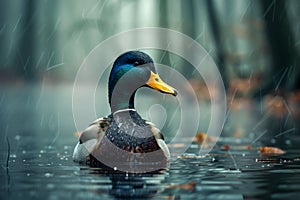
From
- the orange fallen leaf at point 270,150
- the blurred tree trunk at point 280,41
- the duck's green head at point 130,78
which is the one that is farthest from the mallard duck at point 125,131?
the blurred tree trunk at point 280,41

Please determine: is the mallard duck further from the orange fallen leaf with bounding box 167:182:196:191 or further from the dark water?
the orange fallen leaf with bounding box 167:182:196:191

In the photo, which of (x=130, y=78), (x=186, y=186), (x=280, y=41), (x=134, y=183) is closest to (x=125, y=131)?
(x=130, y=78)

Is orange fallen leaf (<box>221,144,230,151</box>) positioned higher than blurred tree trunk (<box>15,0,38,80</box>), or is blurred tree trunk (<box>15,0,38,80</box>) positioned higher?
blurred tree trunk (<box>15,0,38,80</box>)

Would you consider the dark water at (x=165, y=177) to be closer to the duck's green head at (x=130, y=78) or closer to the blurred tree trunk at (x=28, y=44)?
the duck's green head at (x=130, y=78)

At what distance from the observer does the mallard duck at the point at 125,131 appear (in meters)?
7.48

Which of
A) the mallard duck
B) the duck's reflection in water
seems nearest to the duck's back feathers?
the mallard duck

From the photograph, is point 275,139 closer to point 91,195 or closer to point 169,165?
point 169,165

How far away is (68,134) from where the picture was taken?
12.7m

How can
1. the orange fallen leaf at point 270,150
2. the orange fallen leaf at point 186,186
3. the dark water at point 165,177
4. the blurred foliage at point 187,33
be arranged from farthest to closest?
1. the blurred foliage at point 187,33
2. the orange fallen leaf at point 270,150
3. the orange fallen leaf at point 186,186
4. the dark water at point 165,177

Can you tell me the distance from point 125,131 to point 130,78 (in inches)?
31.5

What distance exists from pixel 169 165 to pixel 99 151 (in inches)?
27.9

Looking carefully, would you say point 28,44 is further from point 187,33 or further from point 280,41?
point 280,41

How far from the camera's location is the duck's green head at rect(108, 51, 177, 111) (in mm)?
8133

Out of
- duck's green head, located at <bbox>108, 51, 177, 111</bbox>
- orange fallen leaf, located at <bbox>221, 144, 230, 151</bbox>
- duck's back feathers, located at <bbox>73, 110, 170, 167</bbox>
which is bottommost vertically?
orange fallen leaf, located at <bbox>221, 144, 230, 151</bbox>
